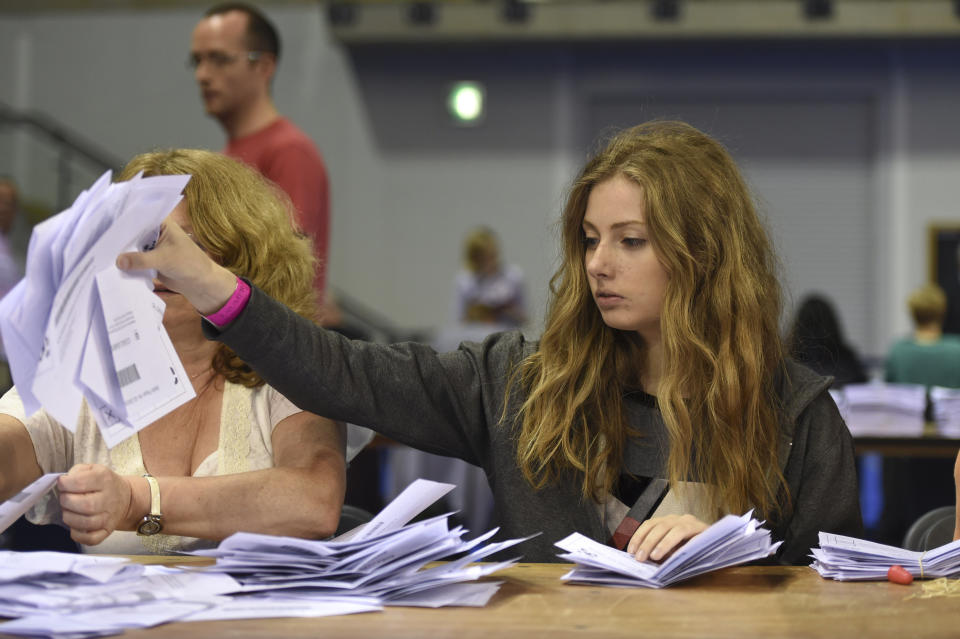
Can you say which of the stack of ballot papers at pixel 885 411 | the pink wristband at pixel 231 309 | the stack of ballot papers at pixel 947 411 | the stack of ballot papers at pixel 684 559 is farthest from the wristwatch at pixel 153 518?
the stack of ballot papers at pixel 947 411

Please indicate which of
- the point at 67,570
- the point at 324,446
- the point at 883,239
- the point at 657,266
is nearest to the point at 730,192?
the point at 657,266

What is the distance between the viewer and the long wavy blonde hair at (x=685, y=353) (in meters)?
1.59

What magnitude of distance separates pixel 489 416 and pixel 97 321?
70cm

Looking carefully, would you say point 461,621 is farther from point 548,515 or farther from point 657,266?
point 657,266

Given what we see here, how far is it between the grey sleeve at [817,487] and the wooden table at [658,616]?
293 mm

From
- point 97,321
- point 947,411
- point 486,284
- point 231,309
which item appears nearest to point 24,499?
point 97,321

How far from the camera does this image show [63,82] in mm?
8781

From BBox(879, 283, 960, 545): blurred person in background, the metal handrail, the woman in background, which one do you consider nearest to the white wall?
the metal handrail

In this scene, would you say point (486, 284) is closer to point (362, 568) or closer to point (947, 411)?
point (947, 411)

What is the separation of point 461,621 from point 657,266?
741mm

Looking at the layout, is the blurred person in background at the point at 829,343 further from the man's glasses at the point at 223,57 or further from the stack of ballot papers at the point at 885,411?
the man's glasses at the point at 223,57

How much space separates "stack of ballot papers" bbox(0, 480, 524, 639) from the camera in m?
1.10

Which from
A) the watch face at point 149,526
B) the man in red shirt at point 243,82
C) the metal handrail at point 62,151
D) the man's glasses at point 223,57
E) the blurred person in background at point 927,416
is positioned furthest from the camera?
the metal handrail at point 62,151

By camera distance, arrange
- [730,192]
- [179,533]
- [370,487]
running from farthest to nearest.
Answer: [370,487] → [730,192] → [179,533]
